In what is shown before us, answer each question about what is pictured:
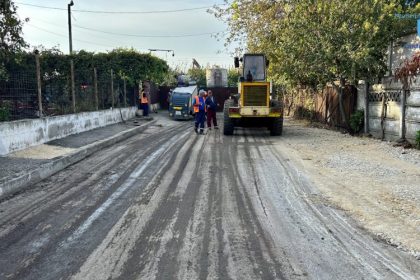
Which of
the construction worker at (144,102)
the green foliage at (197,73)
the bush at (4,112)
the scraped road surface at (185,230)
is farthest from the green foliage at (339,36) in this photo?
the green foliage at (197,73)

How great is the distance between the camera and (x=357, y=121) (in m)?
16.5

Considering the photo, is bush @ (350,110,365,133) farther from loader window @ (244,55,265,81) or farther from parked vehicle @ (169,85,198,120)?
parked vehicle @ (169,85,198,120)

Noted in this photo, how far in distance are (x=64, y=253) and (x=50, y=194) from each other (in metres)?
3.03

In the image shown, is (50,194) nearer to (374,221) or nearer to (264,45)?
(374,221)

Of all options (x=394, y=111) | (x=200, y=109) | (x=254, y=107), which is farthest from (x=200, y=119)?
(x=394, y=111)

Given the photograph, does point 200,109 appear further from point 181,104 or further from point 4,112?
point 181,104

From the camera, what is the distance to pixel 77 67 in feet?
90.2

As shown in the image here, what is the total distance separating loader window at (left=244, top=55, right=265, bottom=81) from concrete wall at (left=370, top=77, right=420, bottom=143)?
4477 mm

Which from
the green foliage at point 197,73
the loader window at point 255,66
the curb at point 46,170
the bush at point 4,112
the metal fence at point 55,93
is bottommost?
the curb at point 46,170

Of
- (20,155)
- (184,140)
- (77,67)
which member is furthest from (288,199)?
(77,67)

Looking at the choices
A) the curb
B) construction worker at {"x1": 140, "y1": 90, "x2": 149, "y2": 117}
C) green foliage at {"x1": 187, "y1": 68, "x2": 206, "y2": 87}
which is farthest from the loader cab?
green foliage at {"x1": 187, "y1": 68, "x2": 206, "y2": 87}

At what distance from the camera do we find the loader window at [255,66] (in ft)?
58.3

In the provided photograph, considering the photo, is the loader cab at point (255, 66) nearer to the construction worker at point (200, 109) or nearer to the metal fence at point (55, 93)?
the construction worker at point (200, 109)

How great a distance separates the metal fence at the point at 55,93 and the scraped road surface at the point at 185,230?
3.60m
